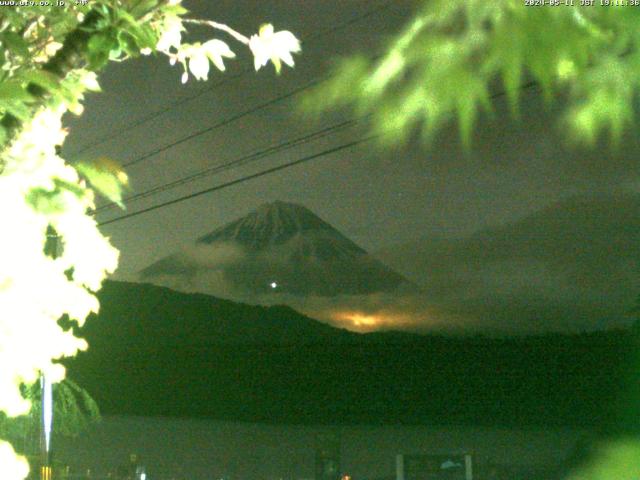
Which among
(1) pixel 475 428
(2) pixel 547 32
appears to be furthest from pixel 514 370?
(2) pixel 547 32

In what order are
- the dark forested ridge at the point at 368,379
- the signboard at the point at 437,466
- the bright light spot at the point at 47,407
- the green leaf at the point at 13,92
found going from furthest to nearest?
the dark forested ridge at the point at 368,379 → the signboard at the point at 437,466 → the bright light spot at the point at 47,407 → the green leaf at the point at 13,92

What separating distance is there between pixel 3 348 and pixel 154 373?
156ft

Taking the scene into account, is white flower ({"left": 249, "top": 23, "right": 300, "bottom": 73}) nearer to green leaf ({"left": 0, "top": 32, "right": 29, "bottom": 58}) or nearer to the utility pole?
green leaf ({"left": 0, "top": 32, "right": 29, "bottom": 58})

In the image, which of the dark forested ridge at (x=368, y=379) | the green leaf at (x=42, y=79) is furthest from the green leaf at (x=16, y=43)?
the dark forested ridge at (x=368, y=379)

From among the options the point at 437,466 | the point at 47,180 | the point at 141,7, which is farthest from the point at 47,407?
the point at 47,180

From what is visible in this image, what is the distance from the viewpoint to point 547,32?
1336 mm

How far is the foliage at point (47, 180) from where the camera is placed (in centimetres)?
281

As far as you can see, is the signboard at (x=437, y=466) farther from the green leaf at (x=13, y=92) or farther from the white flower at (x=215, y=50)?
the green leaf at (x=13, y=92)

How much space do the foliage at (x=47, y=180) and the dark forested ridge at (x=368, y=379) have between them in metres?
31.5

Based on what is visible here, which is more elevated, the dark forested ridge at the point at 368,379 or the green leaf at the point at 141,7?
the dark forested ridge at the point at 368,379

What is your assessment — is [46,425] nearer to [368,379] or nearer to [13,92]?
[13,92]

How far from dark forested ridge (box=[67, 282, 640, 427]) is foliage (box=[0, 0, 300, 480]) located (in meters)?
31.5

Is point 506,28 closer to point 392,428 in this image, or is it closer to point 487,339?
point 392,428

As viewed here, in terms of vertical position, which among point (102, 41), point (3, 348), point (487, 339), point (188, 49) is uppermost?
point (487, 339)
